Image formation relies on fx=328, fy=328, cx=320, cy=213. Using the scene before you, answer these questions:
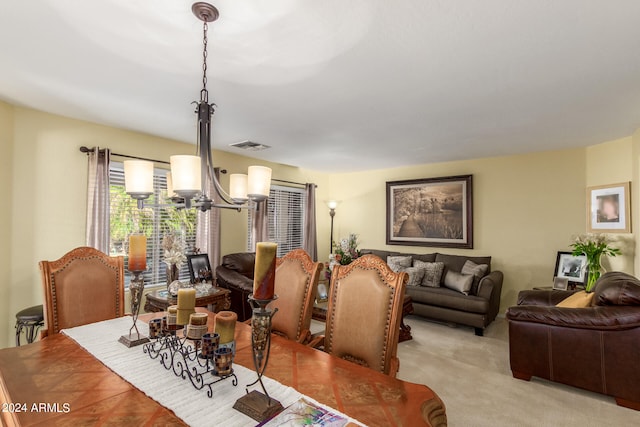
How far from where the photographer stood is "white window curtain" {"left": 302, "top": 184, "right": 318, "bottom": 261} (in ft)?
19.7

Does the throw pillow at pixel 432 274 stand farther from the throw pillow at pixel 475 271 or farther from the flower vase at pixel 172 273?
the flower vase at pixel 172 273

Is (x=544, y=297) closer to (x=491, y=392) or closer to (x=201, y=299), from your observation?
(x=491, y=392)

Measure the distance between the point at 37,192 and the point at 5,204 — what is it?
26cm

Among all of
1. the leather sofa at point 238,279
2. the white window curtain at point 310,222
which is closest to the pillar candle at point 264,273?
the leather sofa at point 238,279

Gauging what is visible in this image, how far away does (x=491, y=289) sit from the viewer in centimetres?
411

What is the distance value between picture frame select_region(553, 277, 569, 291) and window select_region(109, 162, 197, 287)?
4634 millimetres

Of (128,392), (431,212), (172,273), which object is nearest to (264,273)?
(128,392)

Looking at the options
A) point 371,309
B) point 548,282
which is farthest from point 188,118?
point 548,282

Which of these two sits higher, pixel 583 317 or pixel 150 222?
pixel 150 222

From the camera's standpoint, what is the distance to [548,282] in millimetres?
4477

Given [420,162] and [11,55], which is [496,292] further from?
[11,55]

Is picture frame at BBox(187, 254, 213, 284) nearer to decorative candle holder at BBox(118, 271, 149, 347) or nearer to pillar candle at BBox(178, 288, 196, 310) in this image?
decorative candle holder at BBox(118, 271, 149, 347)

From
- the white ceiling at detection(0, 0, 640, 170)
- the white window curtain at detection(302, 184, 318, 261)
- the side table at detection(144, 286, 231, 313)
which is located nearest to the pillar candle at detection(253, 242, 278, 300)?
the white ceiling at detection(0, 0, 640, 170)

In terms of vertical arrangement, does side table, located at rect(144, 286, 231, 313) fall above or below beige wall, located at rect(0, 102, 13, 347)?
below
